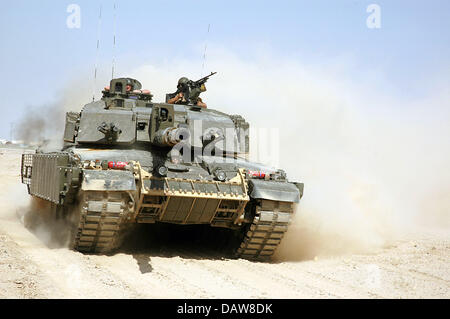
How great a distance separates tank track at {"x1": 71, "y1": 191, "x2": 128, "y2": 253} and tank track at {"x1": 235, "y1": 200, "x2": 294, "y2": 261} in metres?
2.20

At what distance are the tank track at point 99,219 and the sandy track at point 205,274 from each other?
0.81 feet

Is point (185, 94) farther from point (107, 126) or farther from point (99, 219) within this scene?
point (99, 219)

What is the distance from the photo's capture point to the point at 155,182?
9.95 meters

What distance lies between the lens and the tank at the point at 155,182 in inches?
386

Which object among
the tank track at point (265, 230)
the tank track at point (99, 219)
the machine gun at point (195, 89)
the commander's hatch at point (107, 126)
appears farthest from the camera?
the machine gun at point (195, 89)

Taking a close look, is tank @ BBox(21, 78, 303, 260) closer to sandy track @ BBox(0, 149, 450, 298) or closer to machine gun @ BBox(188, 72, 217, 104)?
sandy track @ BBox(0, 149, 450, 298)

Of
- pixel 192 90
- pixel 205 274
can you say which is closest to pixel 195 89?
pixel 192 90

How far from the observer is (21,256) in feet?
32.2

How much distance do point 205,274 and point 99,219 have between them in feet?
6.37

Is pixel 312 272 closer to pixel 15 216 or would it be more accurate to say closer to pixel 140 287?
pixel 140 287

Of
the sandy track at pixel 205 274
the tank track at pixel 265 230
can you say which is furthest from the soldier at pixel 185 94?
the tank track at pixel 265 230

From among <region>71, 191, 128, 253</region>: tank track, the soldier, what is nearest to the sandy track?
<region>71, 191, 128, 253</region>: tank track

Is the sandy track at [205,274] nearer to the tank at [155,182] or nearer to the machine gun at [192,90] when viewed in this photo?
the tank at [155,182]

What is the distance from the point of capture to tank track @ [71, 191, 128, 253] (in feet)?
Result: 31.4
